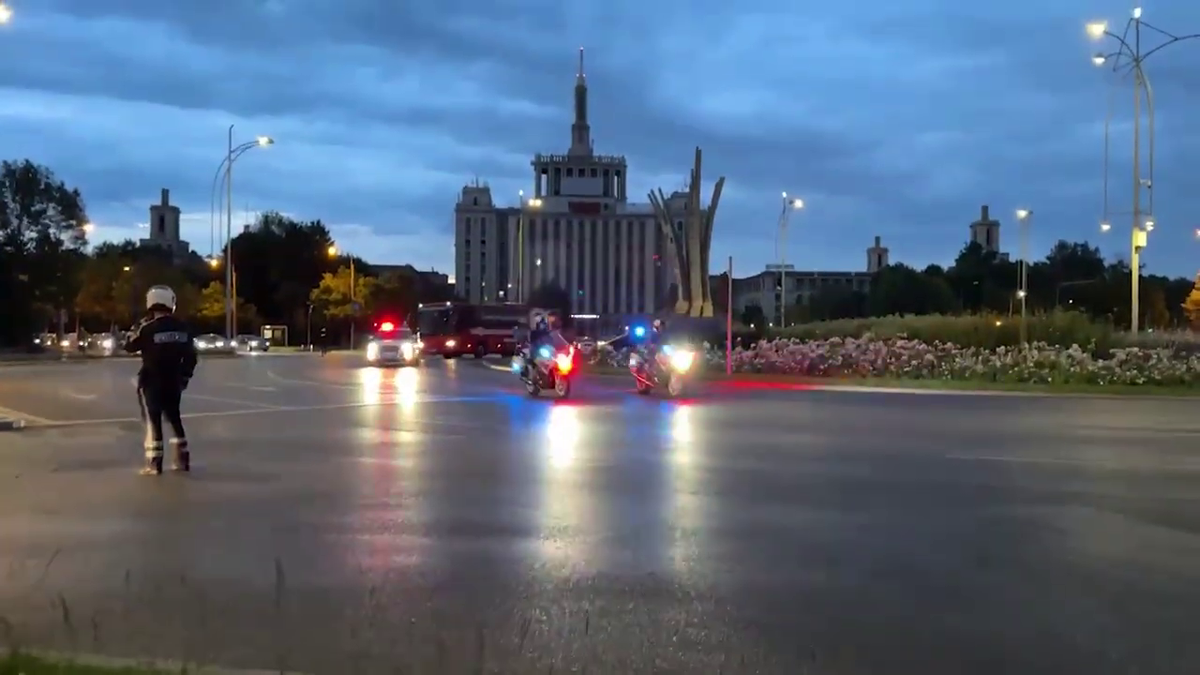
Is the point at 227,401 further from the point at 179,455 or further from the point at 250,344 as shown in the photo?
the point at 250,344

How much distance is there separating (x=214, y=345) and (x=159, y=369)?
197ft

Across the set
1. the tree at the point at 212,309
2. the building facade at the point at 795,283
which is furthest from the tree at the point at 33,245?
the building facade at the point at 795,283

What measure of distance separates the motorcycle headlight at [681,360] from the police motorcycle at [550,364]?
2561 millimetres

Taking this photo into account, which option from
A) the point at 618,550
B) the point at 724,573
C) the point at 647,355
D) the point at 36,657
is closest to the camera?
the point at 36,657

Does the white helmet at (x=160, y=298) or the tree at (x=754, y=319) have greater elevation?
the tree at (x=754, y=319)

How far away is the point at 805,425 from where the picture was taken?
1948 cm


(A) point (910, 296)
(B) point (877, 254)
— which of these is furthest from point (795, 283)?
(A) point (910, 296)

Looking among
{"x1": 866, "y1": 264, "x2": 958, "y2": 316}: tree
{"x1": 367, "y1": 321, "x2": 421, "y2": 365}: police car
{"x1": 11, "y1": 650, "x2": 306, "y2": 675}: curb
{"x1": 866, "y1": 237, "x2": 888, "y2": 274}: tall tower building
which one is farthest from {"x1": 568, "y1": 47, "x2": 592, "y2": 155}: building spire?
{"x1": 11, "y1": 650, "x2": 306, "y2": 675}: curb

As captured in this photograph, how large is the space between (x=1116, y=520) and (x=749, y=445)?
6.39 metres

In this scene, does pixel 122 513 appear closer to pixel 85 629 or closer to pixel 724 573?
pixel 85 629

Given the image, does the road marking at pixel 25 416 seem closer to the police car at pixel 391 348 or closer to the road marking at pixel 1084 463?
the road marking at pixel 1084 463

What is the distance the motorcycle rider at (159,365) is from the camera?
1255cm

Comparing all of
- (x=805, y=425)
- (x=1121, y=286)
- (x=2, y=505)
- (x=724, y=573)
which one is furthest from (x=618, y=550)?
(x=1121, y=286)

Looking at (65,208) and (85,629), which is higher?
(65,208)
